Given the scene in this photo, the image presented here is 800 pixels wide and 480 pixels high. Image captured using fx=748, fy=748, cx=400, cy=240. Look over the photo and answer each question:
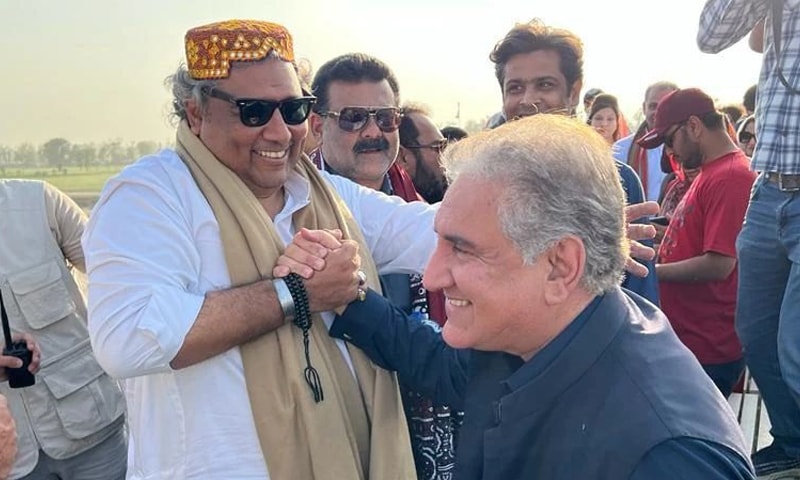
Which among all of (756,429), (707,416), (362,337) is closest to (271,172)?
(362,337)

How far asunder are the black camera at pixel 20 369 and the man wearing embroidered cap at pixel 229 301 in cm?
95

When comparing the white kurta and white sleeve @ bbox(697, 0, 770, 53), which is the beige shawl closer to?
the white kurta

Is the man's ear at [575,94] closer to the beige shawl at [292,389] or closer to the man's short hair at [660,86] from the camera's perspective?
the beige shawl at [292,389]

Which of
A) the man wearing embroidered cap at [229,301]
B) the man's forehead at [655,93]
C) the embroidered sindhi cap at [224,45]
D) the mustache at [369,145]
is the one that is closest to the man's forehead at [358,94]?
the mustache at [369,145]

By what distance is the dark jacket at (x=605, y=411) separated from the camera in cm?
120

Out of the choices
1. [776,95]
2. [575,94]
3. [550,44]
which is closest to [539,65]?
[550,44]

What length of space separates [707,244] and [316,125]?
6.62 feet

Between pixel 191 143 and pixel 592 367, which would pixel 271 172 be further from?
pixel 592 367

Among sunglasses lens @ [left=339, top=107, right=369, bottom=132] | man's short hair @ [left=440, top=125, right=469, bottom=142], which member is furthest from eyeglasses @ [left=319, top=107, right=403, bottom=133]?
man's short hair @ [left=440, top=125, right=469, bottom=142]

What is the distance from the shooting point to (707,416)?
49.0 inches

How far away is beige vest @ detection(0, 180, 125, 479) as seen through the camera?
2.68m

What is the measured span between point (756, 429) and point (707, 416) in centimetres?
272

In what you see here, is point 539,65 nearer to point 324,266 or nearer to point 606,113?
point 324,266

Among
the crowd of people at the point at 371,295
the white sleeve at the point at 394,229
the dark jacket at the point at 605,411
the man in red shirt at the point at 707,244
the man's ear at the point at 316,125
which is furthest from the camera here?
the man in red shirt at the point at 707,244
